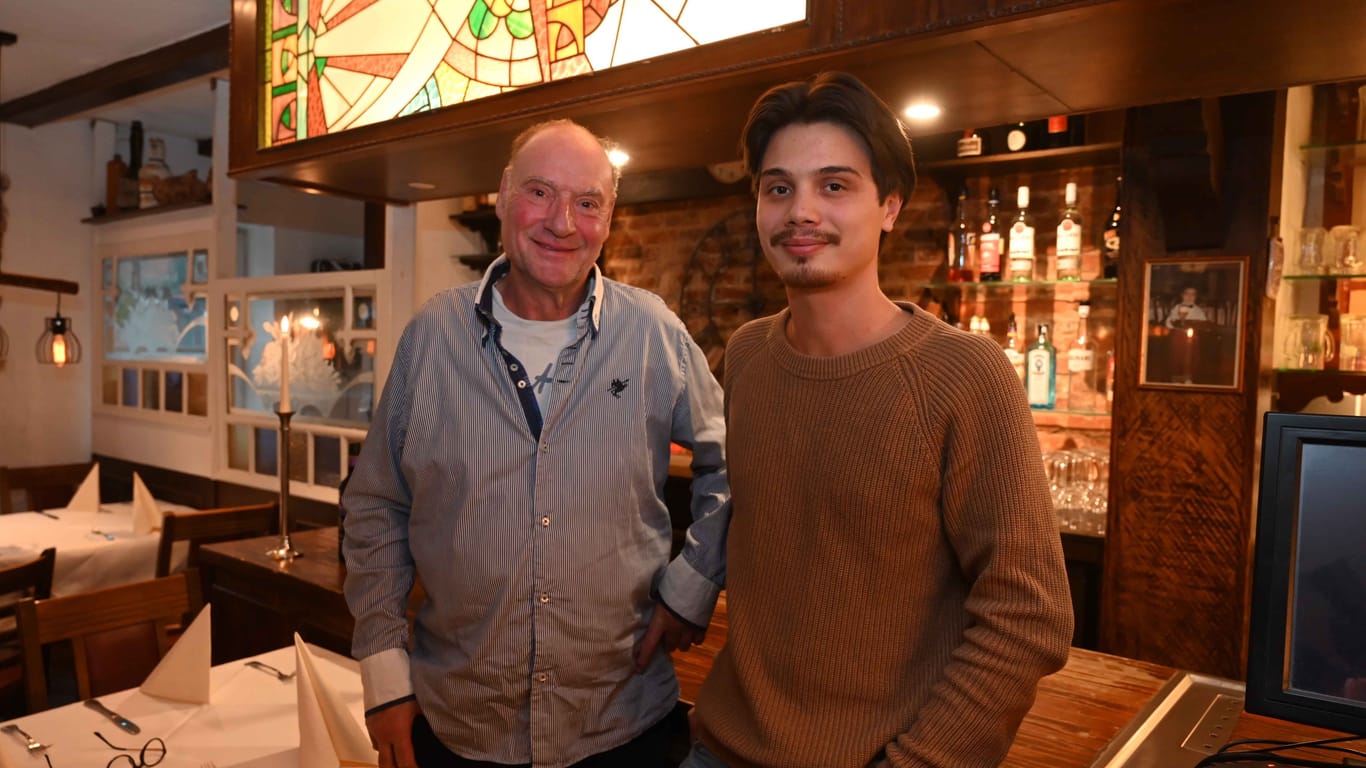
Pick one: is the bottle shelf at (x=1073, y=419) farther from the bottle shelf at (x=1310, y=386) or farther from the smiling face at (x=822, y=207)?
the smiling face at (x=822, y=207)

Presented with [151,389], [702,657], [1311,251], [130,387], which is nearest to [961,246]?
[1311,251]

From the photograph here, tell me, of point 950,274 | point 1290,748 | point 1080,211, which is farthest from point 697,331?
point 1290,748

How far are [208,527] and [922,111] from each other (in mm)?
3539

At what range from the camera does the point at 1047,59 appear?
1257 millimetres

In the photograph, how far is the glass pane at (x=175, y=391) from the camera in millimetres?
5832

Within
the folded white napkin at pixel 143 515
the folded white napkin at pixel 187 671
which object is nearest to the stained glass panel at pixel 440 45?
the folded white napkin at pixel 187 671

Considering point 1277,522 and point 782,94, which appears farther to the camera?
point 782,94

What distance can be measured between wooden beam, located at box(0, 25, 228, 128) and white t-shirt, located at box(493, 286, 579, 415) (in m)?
3.76

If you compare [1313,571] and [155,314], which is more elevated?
[155,314]

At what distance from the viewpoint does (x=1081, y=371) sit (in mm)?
3400

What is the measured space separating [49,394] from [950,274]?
19.7 ft

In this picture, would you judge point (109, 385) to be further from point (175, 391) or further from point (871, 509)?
point (871, 509)

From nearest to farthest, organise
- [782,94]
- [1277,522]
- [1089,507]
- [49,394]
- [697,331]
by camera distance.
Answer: [1277,522]
[782,94]
[1089,507]
[697,331]
[49,394]

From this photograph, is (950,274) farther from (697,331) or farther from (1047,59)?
(1047,59)
